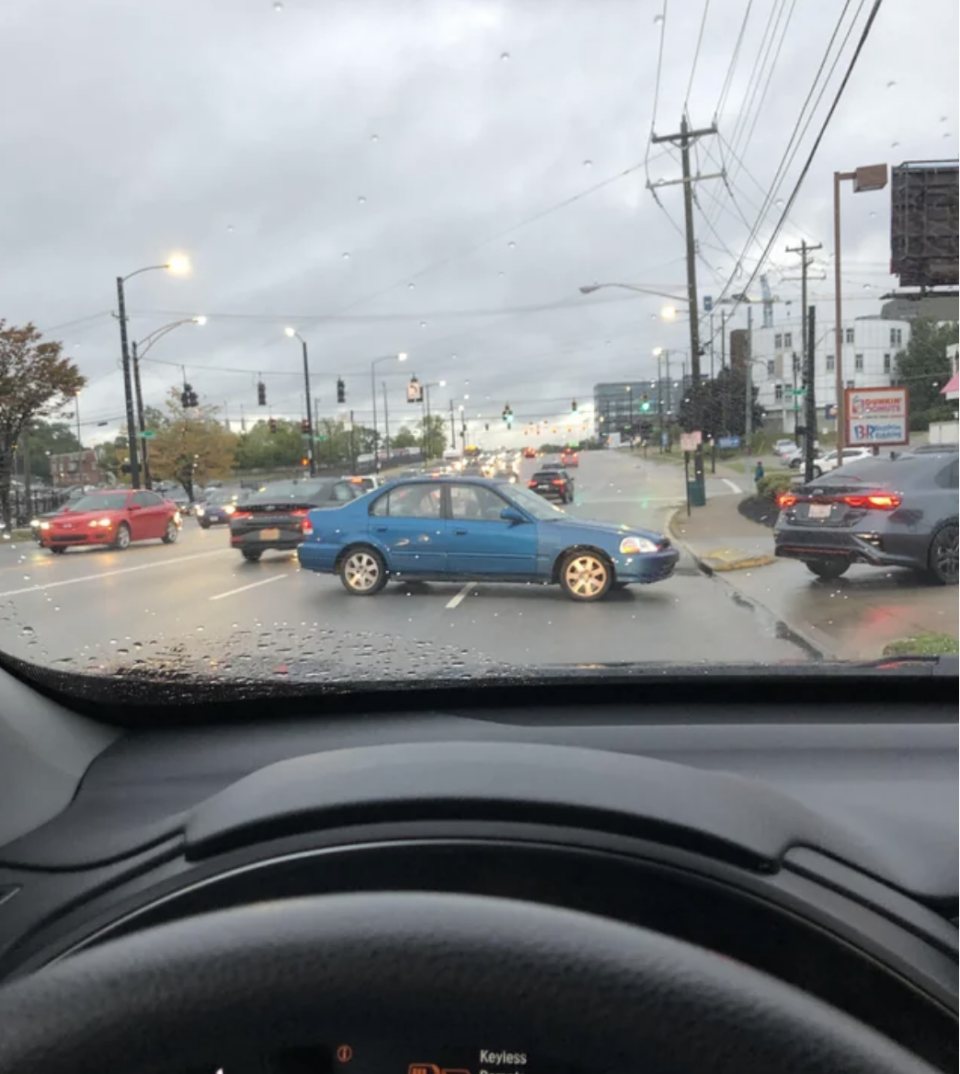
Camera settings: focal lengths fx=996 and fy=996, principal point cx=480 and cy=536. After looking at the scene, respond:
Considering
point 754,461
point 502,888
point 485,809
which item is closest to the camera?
point 502,888

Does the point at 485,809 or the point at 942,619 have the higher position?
the point at 485,809

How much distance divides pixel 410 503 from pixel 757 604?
11.6 feet

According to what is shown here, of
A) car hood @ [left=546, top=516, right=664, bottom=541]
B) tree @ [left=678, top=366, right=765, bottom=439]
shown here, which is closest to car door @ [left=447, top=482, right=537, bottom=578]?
car hood @ [left=546, top=516, right=664, bottom=541]

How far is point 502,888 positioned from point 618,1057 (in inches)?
13.1

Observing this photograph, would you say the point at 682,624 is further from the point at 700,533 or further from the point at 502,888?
the point at 502,888

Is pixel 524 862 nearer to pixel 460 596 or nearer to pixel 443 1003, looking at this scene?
pixel 443 1003

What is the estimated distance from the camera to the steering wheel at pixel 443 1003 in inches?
50.8

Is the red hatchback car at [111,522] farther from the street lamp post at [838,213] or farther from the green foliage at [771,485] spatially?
the green foliage at [771,485]

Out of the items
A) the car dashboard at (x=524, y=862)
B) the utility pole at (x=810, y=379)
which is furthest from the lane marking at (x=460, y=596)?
the car dashboard at (x=524, y=862)

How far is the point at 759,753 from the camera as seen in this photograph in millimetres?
2689

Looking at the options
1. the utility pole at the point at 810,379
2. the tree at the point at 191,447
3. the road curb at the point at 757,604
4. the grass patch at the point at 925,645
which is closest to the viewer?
the grass patch at the point at 925,645

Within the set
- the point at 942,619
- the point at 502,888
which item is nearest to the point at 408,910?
the point at 502,888

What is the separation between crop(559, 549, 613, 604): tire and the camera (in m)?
9.02

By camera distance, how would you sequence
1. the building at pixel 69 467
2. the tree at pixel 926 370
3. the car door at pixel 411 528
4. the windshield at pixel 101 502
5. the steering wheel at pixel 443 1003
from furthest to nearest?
the windshield at pixel 101 502
the car door at pixel 411 528
the building at pixel 69 467
the tree at pixel 926 370
the steering wheel at pixel 443 1003
